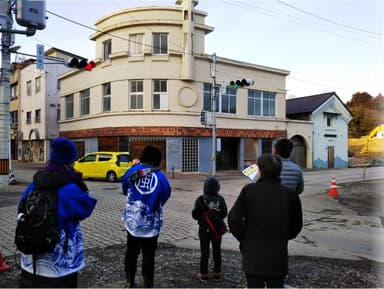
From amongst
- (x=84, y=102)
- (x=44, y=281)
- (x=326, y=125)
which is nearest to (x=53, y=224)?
(x=44, y=281)

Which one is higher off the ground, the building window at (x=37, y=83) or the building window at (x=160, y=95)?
the building window at (x=37, y=83)

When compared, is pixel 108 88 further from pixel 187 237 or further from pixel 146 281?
pixel 146 281

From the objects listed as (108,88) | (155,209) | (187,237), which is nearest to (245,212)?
(155,209)

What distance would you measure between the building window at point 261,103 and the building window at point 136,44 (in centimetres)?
962

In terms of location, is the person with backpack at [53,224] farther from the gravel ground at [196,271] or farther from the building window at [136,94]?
the building window at [136,94]

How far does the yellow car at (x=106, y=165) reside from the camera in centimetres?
1884

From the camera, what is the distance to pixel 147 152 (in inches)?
166

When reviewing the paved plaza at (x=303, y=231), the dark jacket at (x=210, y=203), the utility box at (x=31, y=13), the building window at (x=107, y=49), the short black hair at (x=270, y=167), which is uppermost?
the building window at (x=107, y=49)

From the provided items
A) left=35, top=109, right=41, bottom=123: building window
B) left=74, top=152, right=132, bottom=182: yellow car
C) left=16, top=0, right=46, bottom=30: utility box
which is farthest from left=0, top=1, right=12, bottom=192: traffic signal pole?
left=35, top=109, right=41, bottom=123: building window

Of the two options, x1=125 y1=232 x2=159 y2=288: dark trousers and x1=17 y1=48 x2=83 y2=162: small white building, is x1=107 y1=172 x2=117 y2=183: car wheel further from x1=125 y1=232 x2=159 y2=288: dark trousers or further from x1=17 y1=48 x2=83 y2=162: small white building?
x1=17 y1=48 x2=83 y2=162: small white building

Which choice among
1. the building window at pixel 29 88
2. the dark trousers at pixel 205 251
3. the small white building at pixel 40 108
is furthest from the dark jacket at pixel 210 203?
the building window at pixel 29 88

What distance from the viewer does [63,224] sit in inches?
110

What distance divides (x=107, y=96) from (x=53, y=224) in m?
24.9

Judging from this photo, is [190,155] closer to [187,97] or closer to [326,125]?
[187,97]
